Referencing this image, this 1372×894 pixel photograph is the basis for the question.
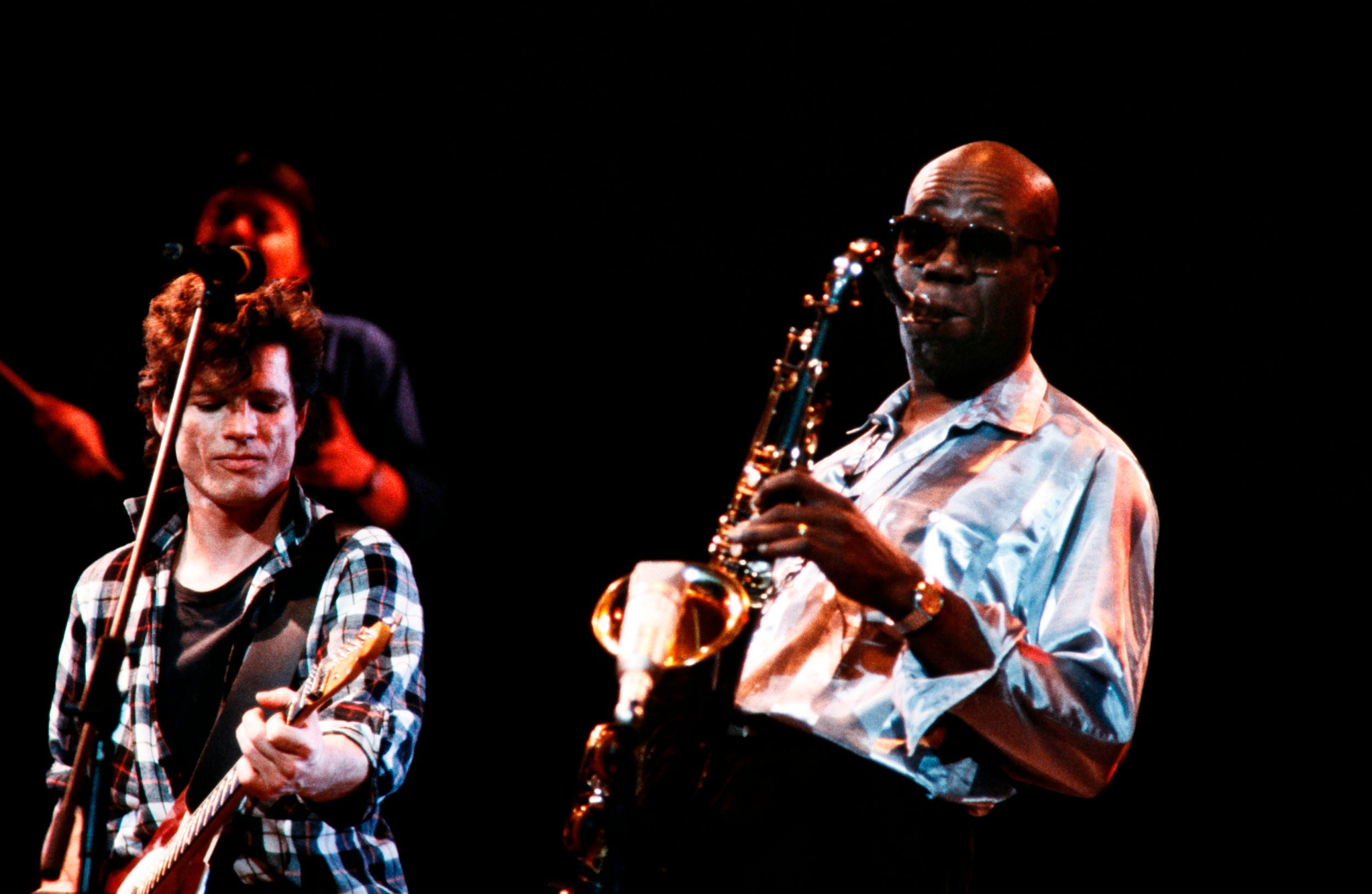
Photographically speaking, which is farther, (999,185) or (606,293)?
(606,293)

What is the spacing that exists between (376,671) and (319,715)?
0.50 feet

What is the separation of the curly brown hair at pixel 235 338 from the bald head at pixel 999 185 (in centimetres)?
163

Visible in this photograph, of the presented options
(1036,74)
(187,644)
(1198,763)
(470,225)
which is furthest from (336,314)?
(1198,763)

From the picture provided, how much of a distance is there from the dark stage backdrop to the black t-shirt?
1.07m

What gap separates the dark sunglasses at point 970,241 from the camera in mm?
2277

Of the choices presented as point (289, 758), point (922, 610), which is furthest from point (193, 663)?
point (922, 610)

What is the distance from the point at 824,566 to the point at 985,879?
1.96 metres

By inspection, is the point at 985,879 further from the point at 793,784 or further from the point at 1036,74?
the point at 1036,74

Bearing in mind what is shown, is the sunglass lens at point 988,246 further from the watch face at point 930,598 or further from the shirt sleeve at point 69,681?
the shirt sleeve at point 69,681

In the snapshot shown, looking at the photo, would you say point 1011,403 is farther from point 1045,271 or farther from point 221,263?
point 221,263

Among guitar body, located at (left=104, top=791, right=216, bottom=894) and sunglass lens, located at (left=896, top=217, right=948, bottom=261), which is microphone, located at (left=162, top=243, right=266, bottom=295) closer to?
guitar body, located at (left=104, top=791, right=216, bottom=894)

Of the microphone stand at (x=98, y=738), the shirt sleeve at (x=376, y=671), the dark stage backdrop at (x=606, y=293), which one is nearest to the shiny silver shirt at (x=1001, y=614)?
the shirt sleeve at (x=376, y=671)

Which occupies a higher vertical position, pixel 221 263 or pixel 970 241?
pixel 970 241

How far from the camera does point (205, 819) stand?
2.54 metres
